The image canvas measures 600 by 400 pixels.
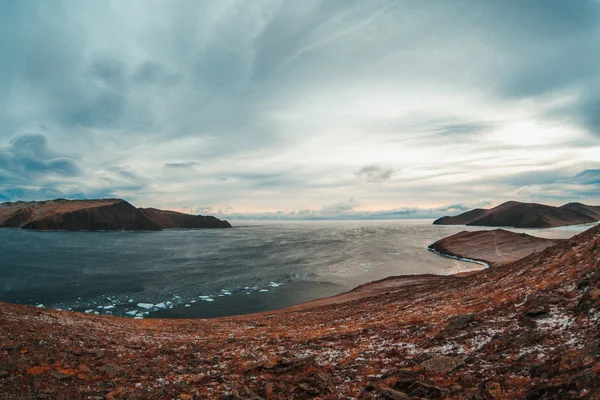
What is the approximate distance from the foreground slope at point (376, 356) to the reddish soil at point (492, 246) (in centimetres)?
5902

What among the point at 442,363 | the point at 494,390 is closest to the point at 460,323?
the point at 442,363

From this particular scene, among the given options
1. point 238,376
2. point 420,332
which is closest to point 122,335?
point 238,376

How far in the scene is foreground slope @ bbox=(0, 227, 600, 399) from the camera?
7863 mm

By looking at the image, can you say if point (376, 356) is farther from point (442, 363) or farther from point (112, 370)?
point (112, 370)

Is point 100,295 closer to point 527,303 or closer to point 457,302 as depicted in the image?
point 457,302

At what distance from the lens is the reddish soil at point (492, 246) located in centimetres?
6656

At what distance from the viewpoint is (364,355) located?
11.5 metres

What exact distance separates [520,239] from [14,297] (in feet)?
350

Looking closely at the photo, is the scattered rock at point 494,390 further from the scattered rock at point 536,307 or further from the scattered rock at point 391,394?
the scattered rock at point 536,307

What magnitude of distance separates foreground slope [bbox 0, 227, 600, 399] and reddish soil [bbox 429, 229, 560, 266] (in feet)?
194

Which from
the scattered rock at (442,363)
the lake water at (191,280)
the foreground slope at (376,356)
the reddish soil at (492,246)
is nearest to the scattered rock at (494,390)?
the foreground slope at (376,356)

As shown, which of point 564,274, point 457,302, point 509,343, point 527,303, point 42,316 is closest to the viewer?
point 509,343

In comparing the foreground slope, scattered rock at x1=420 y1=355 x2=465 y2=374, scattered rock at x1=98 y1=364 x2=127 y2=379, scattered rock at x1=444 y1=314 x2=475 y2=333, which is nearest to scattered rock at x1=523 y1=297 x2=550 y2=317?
the foreground slope

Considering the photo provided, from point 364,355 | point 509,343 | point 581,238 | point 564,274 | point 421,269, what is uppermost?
point 581,238
